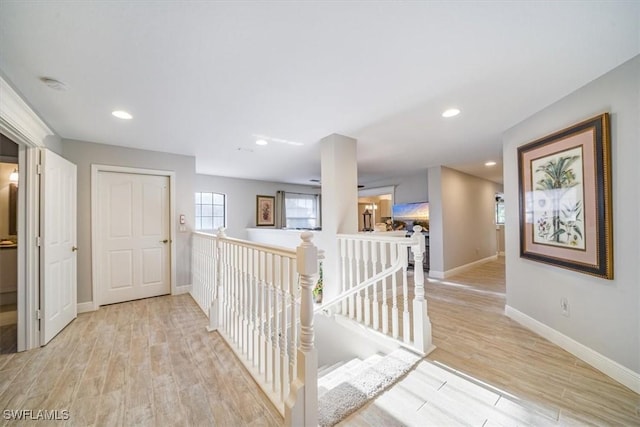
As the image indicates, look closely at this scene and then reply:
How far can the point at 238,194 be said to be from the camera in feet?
20.6

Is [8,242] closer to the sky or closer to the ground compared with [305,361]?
closer to the sky

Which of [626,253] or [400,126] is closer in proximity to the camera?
[626,253]

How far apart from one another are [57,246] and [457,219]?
647 cm

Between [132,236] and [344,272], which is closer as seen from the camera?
[344,272]

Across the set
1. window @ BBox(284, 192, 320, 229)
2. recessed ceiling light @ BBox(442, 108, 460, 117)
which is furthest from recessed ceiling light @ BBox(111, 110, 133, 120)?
window @ BBox(284, 192, 320, 229)

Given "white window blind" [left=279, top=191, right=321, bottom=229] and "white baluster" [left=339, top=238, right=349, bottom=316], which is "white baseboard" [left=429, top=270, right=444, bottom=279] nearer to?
"white baluster" [left=339, top=238, right=349, bottom=316]

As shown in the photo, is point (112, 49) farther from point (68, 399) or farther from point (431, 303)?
point (431, 303)

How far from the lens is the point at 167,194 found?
3.94 metres

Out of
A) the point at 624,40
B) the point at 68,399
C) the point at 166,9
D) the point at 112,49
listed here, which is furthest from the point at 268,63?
the point at 68,399

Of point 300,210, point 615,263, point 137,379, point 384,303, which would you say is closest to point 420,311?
point 384,303

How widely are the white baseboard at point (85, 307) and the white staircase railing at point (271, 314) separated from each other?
5.84 feet

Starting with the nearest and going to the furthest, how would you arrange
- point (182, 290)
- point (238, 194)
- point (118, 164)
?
point (118, 164) → point (182, 290) → point (238, 194)

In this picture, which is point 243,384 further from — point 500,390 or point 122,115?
point 122,115

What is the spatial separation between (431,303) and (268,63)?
353cm
